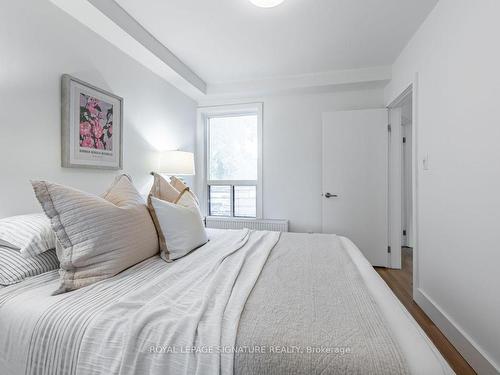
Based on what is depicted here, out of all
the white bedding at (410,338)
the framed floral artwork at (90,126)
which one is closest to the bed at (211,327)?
the white bedding at (410,338)

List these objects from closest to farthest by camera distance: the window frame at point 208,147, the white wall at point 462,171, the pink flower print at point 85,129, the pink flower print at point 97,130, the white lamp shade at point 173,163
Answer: the white wall at point 462,171
the pink flower print at point 85,129
the pink flower print at point 97,130
the white lamp shade at point 173,163
the window frame at point 208,147

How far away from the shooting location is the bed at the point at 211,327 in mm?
700

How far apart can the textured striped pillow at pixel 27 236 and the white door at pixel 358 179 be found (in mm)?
2894

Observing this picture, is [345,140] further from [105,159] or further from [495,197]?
[105,159]

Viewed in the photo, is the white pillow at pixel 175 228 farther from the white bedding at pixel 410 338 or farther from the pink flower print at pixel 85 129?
the white bedding at pixel 410 338

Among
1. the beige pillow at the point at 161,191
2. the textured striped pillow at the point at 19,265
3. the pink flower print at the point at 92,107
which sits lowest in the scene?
the textured striped pillow at the point at 19,265

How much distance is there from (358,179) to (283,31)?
6.43ft

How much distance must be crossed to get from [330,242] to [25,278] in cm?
183

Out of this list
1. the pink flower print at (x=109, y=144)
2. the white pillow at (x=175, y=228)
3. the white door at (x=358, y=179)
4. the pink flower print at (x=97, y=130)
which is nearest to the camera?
the white pillow at (x=175, y=228)

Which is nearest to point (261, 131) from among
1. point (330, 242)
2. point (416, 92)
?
point (416, 92)

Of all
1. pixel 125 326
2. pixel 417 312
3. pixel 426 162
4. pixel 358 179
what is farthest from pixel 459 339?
pixel 125 326

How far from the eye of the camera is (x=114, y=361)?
Result: 0.76 metres

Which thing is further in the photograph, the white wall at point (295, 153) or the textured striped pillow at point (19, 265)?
the white wall at point (295, 153)

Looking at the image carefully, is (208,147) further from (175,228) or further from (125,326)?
(125,326)
